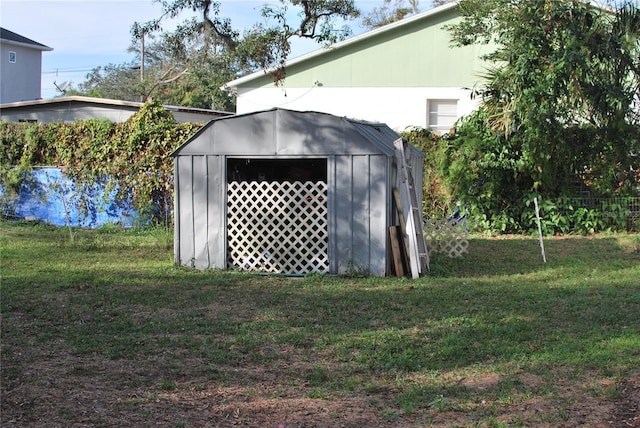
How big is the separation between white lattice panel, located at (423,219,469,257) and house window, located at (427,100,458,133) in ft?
33.9

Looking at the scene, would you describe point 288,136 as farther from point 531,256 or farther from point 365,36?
point 365,36

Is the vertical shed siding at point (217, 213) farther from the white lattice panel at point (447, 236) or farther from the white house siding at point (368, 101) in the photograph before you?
the white house siding at point (368, 101)

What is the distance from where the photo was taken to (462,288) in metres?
9.48

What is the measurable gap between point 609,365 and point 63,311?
550 cm

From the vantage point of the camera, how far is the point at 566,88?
12805mm

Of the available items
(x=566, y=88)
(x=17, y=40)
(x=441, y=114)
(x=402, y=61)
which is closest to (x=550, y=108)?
(x=566, y=88)

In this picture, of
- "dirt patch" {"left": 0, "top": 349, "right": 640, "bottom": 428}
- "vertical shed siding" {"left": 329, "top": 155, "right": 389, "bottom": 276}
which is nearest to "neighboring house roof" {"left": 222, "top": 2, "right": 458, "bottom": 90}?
"vertical shed siding" {"left": 329, "top": 155, "right": 389, "bottom": 276}

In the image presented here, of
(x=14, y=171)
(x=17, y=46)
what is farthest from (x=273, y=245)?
(x=17, y=46)

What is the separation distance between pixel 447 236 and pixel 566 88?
3439 millimetres

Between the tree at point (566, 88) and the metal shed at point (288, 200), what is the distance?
3720 millimetres

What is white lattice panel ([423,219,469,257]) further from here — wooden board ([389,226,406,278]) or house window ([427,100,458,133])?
house window ([427,100,458,133])

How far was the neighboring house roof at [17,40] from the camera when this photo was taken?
32.9 meters

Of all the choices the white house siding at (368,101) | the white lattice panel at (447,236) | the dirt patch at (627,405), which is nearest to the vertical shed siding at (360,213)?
the white lattice panel at (447,236)

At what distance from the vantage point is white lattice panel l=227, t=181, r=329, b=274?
10602mm
